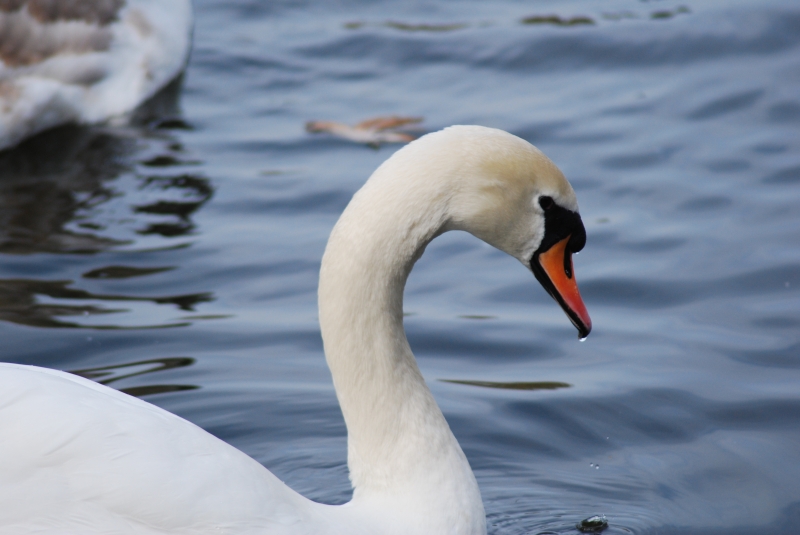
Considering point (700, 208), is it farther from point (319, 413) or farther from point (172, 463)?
point (172, 463)

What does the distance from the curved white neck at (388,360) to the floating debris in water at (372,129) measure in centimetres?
398

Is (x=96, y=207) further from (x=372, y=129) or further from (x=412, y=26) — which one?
(x=412, y=26)

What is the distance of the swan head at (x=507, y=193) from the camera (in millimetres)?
2963

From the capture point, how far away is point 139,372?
439 cm

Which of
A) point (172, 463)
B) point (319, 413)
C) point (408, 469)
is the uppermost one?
point (172, 463)

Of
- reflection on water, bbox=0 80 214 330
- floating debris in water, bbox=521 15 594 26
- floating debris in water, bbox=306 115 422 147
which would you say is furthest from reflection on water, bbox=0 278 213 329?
floating debris in water, bbox=521 15 594 26

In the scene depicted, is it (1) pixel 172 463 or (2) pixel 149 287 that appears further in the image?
(2) pixel 149 287

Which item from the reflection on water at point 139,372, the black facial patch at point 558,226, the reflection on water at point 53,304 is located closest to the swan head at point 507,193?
the black facial patch at point 558,226

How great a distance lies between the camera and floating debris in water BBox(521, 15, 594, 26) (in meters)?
8.79

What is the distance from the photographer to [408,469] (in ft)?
10.3

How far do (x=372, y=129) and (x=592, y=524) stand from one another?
405 cm

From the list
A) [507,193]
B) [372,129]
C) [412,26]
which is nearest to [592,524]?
[507,193]

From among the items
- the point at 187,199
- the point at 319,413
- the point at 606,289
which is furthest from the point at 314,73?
the point at 319,413

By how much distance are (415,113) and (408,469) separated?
15.0 ft
